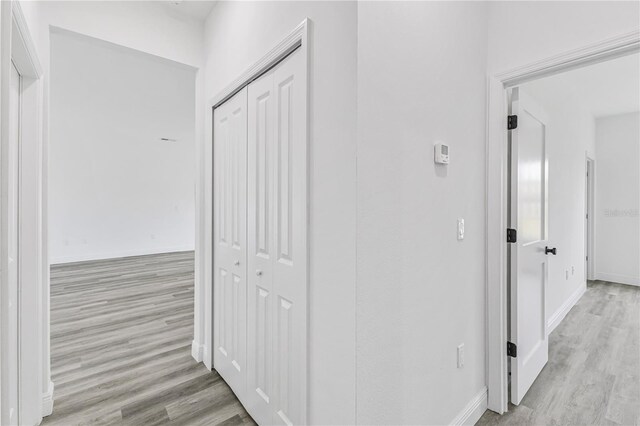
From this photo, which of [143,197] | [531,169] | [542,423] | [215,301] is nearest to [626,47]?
[531,169]

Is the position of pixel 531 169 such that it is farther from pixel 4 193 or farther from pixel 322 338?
pixel 4 193

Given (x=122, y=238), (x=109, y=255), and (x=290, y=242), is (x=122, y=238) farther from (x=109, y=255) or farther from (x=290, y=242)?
(x=290, y=242)

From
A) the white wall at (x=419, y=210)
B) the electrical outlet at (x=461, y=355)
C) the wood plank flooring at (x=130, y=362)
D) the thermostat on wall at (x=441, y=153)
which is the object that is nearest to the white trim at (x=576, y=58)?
the white wall at (x=419, y=210)

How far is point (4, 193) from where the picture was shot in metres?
1.04

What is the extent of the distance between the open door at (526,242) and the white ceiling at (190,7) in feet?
7.42

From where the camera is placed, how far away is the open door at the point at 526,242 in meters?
1.91

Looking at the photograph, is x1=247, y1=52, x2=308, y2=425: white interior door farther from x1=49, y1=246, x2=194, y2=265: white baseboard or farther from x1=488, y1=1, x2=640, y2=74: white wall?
x1=49, y1=246, x2=194, y2=265: white baseboard

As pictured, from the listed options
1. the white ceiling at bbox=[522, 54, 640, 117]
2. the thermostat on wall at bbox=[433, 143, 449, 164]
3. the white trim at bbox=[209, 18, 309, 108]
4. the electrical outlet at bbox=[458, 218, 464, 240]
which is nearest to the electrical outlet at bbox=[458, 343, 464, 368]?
the electrical outlet at bbox=[458, 218, 464, 240]

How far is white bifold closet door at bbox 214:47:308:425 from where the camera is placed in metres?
1.42

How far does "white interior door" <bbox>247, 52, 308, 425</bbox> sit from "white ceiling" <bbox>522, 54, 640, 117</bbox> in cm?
207

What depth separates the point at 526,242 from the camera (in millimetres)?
2027

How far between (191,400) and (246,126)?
1838 mm

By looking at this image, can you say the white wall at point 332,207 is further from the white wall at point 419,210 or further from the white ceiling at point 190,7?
the white ceiling at point 190,7

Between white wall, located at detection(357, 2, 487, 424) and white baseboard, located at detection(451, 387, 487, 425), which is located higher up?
white wall, located at detection(357, 2, 487, 424)
